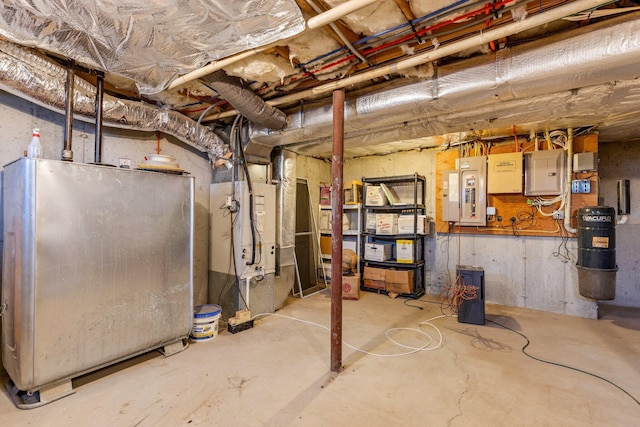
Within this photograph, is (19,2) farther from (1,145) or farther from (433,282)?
(433,282)

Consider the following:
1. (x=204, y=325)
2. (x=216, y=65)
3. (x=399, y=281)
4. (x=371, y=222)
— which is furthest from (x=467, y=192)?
(x=204, y=325)

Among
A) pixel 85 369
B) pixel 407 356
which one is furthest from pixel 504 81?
pixel 85 369

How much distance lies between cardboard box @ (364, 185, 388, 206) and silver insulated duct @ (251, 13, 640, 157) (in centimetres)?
149

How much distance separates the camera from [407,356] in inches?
102

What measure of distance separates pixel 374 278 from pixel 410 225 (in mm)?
997

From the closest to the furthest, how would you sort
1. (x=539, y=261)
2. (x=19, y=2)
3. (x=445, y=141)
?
(x=19, y=2)
(x=539, y=261)
(x=445, y=141)

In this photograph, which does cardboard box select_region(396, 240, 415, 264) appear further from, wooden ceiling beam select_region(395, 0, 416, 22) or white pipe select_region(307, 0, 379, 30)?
white pipe select_region(307, 0, 379, 30)

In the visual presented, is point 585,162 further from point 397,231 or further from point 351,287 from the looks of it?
point 351,287

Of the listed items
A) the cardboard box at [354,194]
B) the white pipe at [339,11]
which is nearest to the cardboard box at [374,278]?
the cardboard box at [354,194]

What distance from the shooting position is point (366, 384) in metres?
2.17

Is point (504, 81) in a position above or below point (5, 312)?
above

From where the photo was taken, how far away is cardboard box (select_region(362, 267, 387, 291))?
15.0 ft

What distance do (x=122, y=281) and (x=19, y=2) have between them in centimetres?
177

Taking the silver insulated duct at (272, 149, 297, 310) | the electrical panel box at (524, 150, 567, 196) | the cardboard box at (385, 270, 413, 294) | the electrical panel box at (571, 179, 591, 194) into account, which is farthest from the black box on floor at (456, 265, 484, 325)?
the silver insulated duct at (272, 149, 297, 310)
